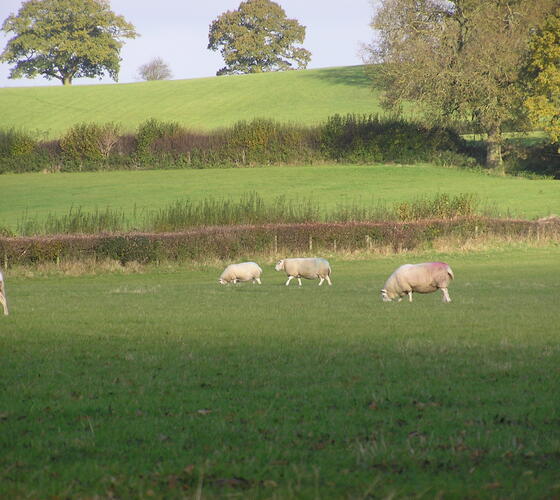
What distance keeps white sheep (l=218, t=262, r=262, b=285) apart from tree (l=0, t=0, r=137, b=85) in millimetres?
84844

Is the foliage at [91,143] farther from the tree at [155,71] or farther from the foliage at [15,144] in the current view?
the tree at [155,71]

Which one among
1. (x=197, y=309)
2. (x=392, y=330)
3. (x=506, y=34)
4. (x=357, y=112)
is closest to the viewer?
(x=392, y=330)

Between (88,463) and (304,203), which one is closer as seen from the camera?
(88,463)

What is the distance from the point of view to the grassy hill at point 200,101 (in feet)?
260

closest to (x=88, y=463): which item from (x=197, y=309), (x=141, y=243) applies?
(x=197, y=309)

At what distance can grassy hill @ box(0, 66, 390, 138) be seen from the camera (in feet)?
260

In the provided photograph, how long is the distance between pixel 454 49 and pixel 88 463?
56.8m

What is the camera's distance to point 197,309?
1902 centimetres

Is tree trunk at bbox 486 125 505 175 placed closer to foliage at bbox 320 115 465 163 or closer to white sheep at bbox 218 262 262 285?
foliage at bbox 320 115 465 163

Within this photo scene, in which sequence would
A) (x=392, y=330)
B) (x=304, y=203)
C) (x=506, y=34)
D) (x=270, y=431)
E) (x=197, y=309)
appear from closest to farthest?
1. (x=270, y=431)
2. (x=392, y=330)
3. (x=197, y=309)
4. (x=304, y=203)
5. (x=506, y=34)

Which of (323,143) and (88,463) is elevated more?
(323,143)

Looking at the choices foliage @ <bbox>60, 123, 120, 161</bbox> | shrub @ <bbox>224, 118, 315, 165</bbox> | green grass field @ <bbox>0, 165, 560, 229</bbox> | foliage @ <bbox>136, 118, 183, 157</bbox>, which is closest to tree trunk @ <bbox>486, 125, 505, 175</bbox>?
green grass field @ <bbox>0, 165, 560, 229</bbox>

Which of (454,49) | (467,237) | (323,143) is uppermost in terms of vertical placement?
(454,49)

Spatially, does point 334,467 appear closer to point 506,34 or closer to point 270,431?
point 270,431
